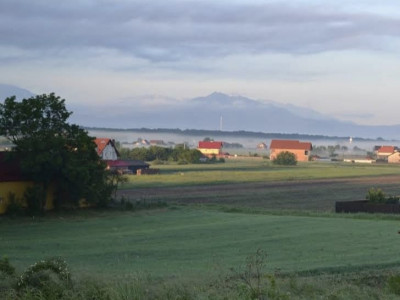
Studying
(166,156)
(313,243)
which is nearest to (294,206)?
(313,243)

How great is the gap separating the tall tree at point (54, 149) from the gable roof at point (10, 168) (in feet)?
1.57

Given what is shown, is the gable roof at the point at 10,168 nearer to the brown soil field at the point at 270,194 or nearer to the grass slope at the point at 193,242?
the grass slope at the point at 193,242

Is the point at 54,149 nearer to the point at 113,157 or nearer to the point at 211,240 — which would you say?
the point at 211,240

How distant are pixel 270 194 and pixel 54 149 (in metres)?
25.0

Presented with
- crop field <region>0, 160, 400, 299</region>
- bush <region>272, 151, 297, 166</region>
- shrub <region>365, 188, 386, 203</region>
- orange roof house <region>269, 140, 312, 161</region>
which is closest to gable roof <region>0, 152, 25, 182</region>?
crop field <region>0, 160, 400, 299</region>

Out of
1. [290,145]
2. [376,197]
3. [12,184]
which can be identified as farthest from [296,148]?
[12,184]

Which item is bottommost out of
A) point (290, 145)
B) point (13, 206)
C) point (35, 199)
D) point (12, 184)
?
point (13, 206)

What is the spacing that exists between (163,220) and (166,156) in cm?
10061

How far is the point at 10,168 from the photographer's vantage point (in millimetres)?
47906

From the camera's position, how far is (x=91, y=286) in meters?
13.0

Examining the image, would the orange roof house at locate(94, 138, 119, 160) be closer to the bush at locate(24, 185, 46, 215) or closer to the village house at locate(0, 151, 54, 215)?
the village house at locate(0, 151, 54, 215)

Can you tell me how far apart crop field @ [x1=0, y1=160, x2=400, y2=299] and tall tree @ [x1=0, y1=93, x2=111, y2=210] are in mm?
1750

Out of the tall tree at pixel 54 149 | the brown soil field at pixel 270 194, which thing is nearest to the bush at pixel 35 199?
the tall tree at pixel 54 149

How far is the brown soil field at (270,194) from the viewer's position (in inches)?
2296
